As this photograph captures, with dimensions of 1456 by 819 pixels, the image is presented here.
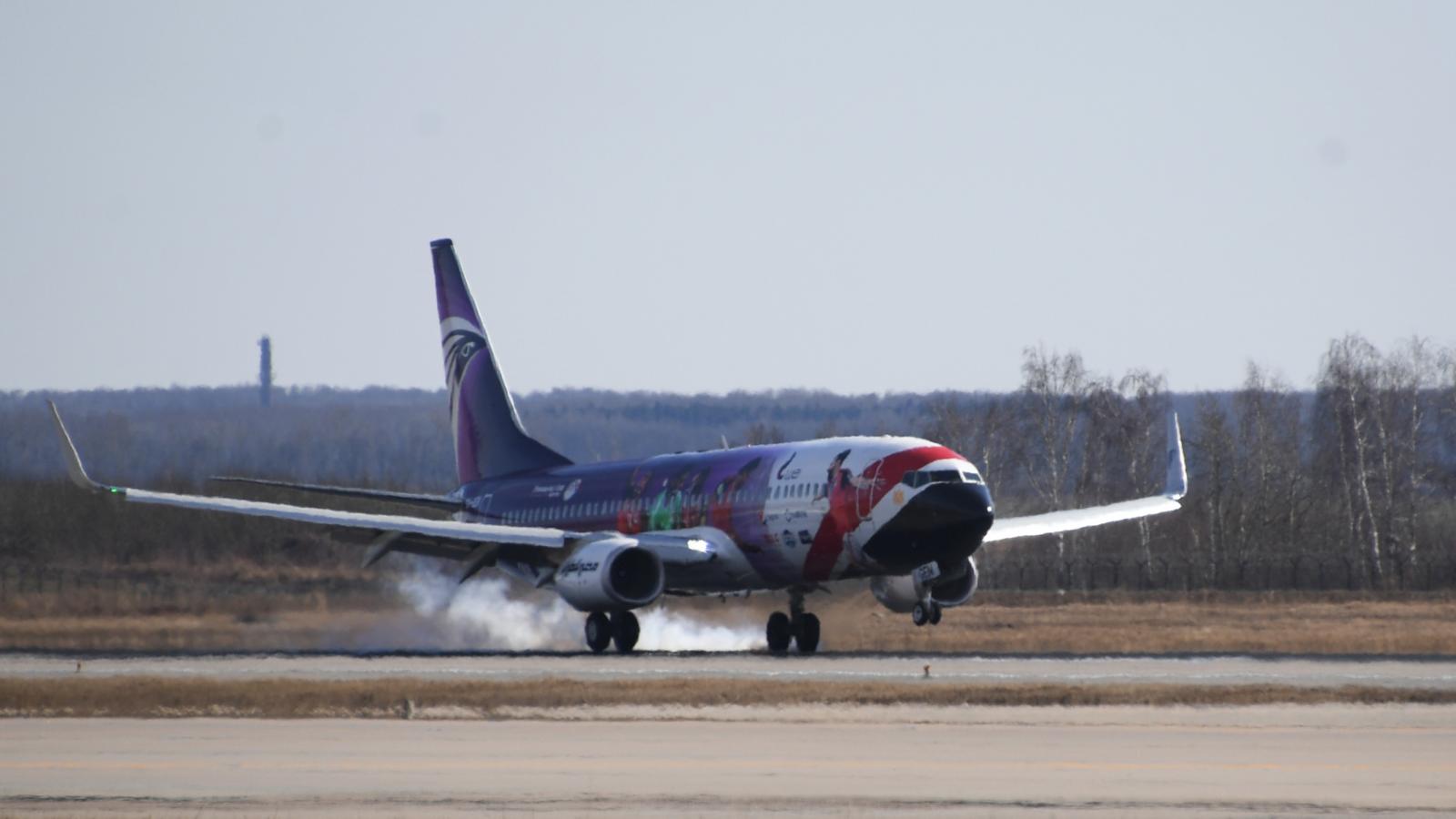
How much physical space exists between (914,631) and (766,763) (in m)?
28.6

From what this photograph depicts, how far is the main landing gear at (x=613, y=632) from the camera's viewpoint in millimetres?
42344

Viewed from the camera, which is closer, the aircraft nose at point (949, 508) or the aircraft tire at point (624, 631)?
the aircraft nose at point (949, 508)

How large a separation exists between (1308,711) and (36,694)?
51.0ft

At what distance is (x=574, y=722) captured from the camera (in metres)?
24.4

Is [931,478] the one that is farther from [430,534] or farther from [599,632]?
[430,534]

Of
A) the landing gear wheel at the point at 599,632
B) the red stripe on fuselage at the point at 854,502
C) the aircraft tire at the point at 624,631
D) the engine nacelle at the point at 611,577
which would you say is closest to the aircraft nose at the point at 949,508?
the red stripe on fuselage at the point at 854,502

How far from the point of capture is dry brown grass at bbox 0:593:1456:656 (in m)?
40.8

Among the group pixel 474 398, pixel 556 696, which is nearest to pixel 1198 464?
pixel 474 398

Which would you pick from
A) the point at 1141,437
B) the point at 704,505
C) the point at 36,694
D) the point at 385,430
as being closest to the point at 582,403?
the point at 385,430

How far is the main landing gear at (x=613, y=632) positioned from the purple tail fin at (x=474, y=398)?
336 inches

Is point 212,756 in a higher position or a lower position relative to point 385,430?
lower

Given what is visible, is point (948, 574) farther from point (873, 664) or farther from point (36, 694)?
point (36, 694)

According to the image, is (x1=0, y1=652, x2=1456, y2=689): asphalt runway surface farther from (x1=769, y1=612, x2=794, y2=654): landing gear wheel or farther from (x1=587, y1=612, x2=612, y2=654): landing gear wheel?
(x1=587, y1=612, x2=612, y2=654): landing gear wheel

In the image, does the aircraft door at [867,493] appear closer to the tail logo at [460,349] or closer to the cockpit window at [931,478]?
the cockpit window at [931,478]
